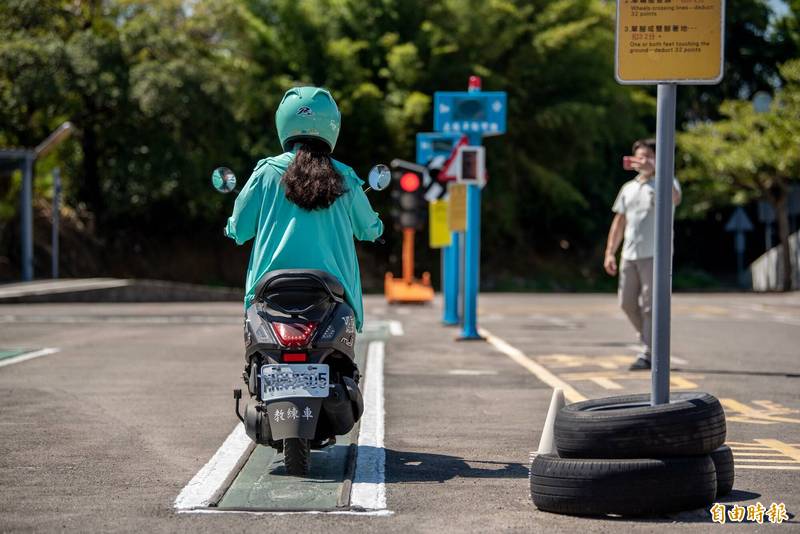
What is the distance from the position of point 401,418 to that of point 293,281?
2370 mm

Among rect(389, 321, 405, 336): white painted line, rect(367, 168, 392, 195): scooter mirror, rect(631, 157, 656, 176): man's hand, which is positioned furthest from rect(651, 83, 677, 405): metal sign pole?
rect(389, 321, 405, 336): white painted line

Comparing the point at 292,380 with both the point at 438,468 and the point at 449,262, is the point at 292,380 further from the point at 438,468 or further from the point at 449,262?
the point at 449,262

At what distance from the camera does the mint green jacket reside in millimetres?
5695

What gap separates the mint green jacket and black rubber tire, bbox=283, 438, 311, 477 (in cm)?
69

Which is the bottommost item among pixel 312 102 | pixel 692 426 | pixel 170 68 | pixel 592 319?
pixel 592 319

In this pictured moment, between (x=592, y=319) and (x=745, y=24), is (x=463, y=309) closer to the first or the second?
(x=592, y=319)

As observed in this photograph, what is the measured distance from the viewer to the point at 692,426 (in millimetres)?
5070

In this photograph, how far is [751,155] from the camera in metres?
35.4

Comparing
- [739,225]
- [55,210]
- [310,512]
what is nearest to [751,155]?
[739,225]

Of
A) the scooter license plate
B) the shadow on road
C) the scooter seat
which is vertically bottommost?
the shadow on road

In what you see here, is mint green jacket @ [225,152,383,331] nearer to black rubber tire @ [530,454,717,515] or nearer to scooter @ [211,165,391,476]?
scooter @ [211,165,391,476]

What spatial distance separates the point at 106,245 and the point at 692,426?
3235 centimetres

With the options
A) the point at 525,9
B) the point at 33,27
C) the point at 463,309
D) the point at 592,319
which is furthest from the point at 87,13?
the point at 463,309

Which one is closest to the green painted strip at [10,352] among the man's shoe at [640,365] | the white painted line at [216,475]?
the white painted line at [216,475]
